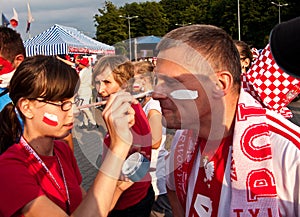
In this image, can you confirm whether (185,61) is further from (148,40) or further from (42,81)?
(42,81)

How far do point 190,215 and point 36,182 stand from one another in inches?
29.3

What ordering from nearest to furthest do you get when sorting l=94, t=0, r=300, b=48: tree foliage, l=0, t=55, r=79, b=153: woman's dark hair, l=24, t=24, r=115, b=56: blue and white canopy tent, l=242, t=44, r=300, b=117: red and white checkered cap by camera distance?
l=0, t=55, r=79, b=153: woman's dark hair < l=242, t=44, r=300, b=117: red and white checkered cap < l=24, t=24, r=115, b=56: blue and white canopy tent < l=94, t=0, r=300, b=48: tree foliage

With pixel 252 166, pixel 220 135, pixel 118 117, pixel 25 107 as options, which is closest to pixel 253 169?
pixel 252 166

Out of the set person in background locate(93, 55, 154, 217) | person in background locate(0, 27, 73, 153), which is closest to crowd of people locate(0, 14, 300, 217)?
person in background locate(93, 55, 154, 217)

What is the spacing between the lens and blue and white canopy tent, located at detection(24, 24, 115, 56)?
1480 centimetres

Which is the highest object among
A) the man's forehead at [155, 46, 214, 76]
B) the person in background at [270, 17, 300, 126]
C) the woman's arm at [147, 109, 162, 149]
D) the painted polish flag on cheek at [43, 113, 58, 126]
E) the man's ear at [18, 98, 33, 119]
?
the person in background at [270, 17, 300, 126]

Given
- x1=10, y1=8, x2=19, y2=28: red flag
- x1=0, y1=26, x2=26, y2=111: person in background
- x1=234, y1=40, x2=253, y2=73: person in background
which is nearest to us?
x1=0, y1=26, x2=26, y2=111: person in background

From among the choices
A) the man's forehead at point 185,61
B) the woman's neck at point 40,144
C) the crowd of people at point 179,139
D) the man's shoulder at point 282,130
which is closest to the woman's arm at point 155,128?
the crowd of people at point 179,139

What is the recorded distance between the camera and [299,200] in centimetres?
146

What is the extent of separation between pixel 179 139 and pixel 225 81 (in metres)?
0.49

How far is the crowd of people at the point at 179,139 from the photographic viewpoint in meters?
1.54

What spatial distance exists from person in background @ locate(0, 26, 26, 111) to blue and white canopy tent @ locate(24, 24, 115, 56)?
1056 centimetres

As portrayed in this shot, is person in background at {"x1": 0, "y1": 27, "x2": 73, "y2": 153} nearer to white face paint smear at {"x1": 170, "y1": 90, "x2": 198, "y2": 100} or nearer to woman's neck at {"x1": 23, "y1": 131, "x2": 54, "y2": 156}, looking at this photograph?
woman's neck at {"x1": 23, "y1": 131, "x2": 54, "y2": 156}

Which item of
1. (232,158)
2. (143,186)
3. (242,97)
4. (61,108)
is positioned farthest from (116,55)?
(232,158)
